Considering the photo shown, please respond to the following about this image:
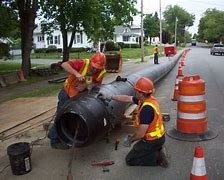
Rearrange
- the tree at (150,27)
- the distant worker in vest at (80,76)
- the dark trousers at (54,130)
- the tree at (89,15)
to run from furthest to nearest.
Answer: the tree at (150,27)
the tree at (89,15)
the dark trousers at (54,130)
the distant worker in vest at (80,76)

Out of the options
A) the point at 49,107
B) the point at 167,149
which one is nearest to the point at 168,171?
the point at 167,149

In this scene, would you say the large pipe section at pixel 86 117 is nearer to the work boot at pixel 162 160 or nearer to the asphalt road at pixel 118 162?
the asphalt road at pixel 118 162

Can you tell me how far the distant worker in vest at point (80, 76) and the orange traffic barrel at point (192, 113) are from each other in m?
1.84

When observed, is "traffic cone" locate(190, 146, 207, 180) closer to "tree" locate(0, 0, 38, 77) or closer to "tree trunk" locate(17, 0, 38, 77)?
"tree trunk" locate(17, 0, 38, 77)

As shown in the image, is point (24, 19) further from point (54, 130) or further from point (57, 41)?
point (57, 41)

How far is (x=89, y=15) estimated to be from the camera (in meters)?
22.9

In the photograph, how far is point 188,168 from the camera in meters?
5.77

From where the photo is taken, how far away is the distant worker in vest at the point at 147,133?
18.3 ft

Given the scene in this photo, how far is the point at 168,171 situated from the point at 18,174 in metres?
2.27

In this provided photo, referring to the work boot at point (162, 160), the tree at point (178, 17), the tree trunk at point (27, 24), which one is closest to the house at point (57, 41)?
the tree trunk at point (27, 24)

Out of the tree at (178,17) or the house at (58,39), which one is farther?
the tree at (178,17)

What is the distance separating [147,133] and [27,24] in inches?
635

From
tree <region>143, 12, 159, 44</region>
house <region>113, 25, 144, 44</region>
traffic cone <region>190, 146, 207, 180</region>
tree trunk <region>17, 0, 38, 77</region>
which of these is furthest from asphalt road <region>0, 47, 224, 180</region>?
tree <region>143, 12, 159, 44</region>

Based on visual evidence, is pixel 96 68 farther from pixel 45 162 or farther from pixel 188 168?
pixel 188 168
